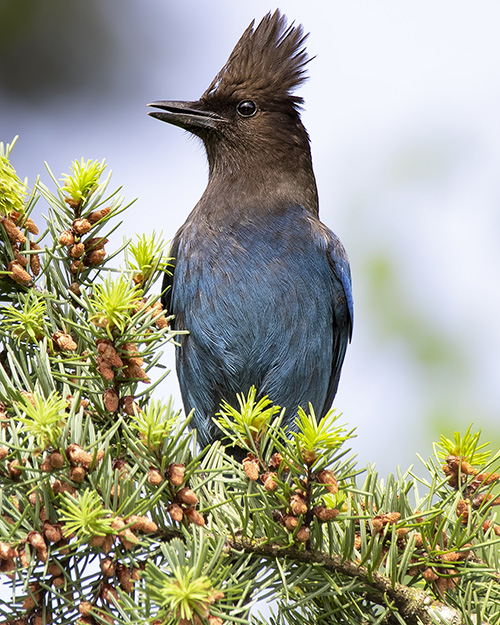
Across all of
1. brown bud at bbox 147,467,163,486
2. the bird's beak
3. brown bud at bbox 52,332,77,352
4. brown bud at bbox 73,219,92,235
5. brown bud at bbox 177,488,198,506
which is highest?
the bird's beak

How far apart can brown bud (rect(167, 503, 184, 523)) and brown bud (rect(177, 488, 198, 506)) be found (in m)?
0.01

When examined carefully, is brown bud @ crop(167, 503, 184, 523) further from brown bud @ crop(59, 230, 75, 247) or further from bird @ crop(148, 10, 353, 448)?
bird @ crop(148, 10, 353, 448)

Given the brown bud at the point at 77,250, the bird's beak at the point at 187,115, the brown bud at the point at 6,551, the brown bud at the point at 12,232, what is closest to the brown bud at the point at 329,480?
the brown bud at the point at 6,551

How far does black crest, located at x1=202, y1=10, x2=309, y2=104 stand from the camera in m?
3.49

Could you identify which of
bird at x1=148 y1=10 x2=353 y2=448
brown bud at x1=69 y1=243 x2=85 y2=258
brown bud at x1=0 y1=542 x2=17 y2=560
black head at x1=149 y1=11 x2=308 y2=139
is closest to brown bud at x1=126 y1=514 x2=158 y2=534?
brown bud at x1=0 y1=542 x2=17 y2=560

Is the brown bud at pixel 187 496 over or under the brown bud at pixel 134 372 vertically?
under

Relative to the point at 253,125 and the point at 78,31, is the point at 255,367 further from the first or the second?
the point at 78,31

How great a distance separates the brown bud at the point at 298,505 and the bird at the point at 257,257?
4.19 ft

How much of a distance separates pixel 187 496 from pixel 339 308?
6.73ft

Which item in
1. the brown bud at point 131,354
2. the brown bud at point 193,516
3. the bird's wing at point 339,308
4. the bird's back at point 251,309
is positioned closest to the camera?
the brown bud at point 193,516

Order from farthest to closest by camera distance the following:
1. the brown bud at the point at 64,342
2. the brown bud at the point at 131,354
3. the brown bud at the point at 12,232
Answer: the brown bud at the point at 12,232 < the brown bud at the point at 64,342 < the brown bud at the point at 131,354

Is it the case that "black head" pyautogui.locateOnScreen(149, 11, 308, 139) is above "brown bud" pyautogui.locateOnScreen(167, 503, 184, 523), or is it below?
above

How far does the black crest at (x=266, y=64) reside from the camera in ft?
11.5

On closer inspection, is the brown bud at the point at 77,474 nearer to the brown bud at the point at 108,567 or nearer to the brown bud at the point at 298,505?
the brown bud at the point at 108,567
